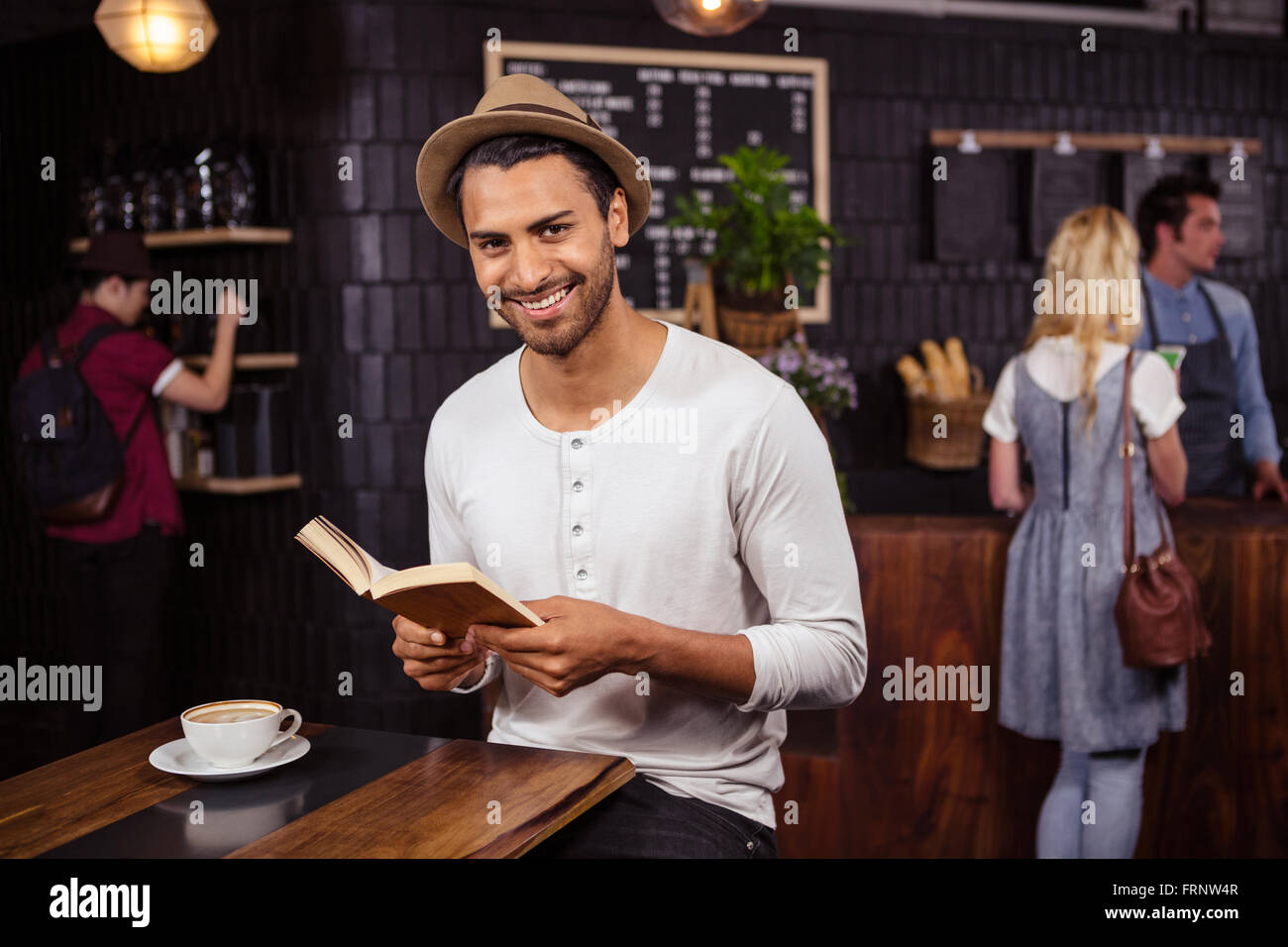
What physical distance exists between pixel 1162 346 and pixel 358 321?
2.74 m

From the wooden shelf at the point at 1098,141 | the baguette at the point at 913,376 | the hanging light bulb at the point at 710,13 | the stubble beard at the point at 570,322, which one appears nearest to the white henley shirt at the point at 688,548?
the stubble beard at the point at 570,322

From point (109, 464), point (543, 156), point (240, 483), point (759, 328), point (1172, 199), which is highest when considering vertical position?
point (1172, 199)

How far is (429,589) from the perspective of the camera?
1229 mm

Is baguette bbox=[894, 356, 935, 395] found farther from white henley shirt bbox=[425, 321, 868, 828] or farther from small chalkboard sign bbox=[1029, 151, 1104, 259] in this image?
white henley shirt bbox=[425, 321, 868, 828]

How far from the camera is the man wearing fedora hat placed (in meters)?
1.58

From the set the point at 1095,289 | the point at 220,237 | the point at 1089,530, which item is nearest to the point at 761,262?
the point at 1095,289

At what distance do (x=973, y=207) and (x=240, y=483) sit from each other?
10.0 ft

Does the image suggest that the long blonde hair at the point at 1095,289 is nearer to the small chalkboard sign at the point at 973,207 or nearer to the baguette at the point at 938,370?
the baguette at the point at 938,370

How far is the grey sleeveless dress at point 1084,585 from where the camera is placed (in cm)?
255

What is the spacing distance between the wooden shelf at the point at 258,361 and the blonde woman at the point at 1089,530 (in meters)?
2.53

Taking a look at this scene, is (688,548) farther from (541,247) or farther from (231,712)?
(231,712)

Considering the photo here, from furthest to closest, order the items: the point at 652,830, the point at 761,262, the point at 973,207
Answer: the point at 973,207, the point at 761,262, the point at 652,830
